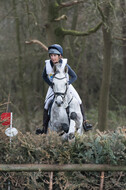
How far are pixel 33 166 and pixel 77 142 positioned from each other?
74 cm

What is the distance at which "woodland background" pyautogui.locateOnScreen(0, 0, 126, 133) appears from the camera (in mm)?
9375

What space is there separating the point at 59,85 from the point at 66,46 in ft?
21.9

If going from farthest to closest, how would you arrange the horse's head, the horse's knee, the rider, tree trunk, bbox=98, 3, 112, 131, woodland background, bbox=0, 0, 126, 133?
1. tree trunk, bbox=98, 3, 112, 131
2. woodland background, bbox=0, 0, 126, 133
3. the rider
4. the horse's knee
5. the horse's head

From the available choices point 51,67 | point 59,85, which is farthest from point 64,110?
point 51,67

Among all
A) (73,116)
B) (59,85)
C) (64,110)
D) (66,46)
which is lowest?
(73,116)

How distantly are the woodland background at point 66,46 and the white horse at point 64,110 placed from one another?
60cm

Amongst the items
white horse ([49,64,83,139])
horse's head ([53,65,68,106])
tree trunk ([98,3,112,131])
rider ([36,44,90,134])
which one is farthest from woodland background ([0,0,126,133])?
horse's head ([53,65,68,106])

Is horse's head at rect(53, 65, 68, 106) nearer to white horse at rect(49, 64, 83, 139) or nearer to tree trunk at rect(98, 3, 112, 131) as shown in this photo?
white horse at rect(49, 64, 83, 139)

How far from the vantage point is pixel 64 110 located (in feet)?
18.4

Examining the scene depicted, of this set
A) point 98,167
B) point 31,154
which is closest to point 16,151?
point 31,154

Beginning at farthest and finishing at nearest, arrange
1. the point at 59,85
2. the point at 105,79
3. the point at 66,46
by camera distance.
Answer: the point at 66,46
the point at 105,79
the point at 59,85

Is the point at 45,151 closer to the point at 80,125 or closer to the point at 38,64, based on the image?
the point at 80,125

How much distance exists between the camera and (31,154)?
16.0 ft

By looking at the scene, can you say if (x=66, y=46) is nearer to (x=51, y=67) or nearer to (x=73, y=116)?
(x=51, y=67)
